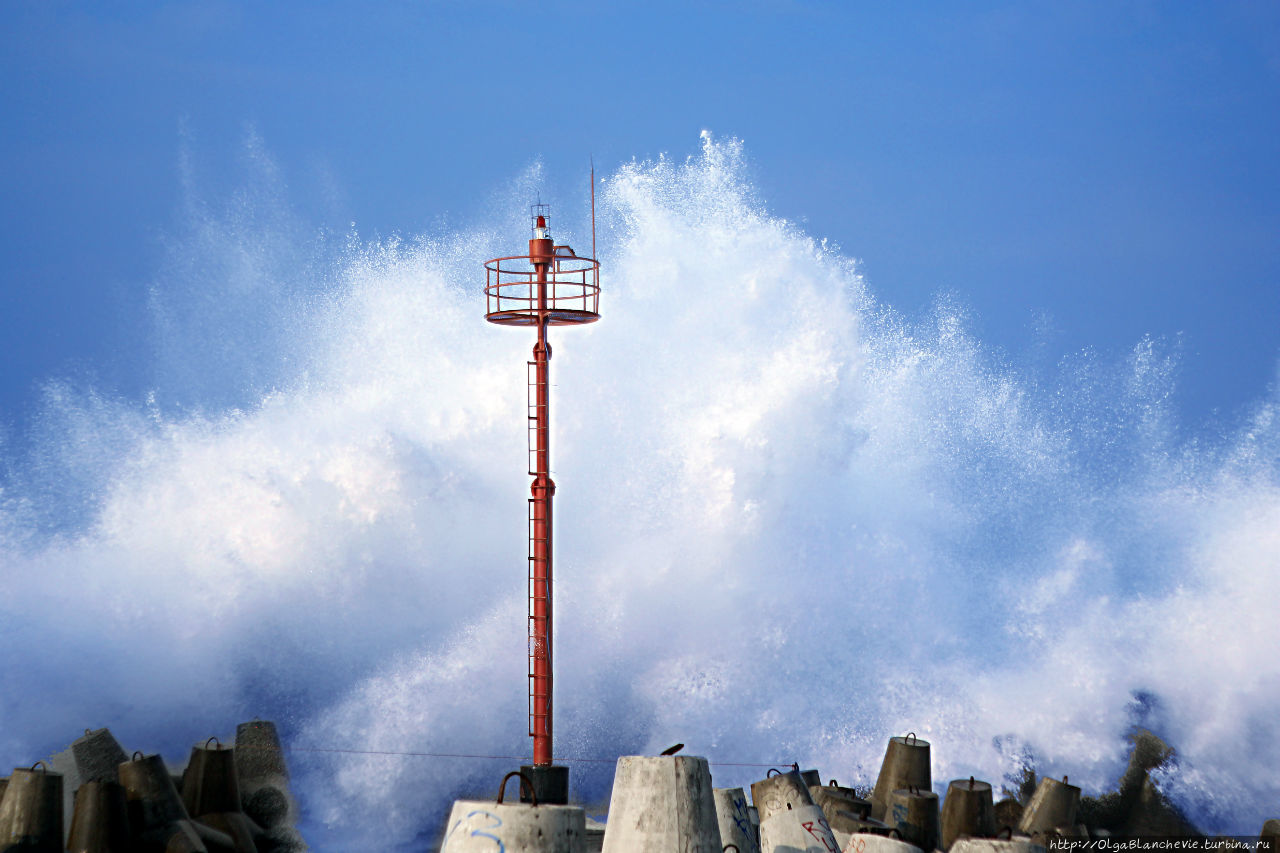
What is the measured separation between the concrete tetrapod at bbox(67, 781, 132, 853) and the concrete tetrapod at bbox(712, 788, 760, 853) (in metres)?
5.87

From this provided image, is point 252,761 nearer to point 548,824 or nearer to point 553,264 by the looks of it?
point 553,264

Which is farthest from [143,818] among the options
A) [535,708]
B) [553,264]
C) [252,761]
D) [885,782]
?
[553,264]

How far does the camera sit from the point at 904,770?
14359mm

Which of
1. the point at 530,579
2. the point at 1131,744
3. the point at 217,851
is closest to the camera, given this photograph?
the point at 217,851

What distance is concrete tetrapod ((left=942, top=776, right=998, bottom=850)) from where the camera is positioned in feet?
41.7

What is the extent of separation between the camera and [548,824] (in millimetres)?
7121

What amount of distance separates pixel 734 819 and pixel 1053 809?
6317 mm

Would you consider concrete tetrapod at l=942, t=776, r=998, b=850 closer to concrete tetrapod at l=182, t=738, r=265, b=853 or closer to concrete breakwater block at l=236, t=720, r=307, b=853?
concrete tetrapod at l=182, t=738, r=265, b=853

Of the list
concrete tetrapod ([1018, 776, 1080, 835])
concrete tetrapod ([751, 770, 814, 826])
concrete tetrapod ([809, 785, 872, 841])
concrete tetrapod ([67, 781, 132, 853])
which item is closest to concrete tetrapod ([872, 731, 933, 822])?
concrete tetrapod ([1018, 776, 1080, 835])

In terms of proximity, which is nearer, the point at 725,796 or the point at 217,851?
the point at 725,796

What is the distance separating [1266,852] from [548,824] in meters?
9.24

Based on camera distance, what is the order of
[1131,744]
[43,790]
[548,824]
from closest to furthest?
[548,824]
[43,790]
[1131,744]

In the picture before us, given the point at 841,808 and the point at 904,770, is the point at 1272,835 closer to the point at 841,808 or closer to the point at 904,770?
the point at 904,770

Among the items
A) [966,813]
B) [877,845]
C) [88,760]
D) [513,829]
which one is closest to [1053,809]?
[966,813]
